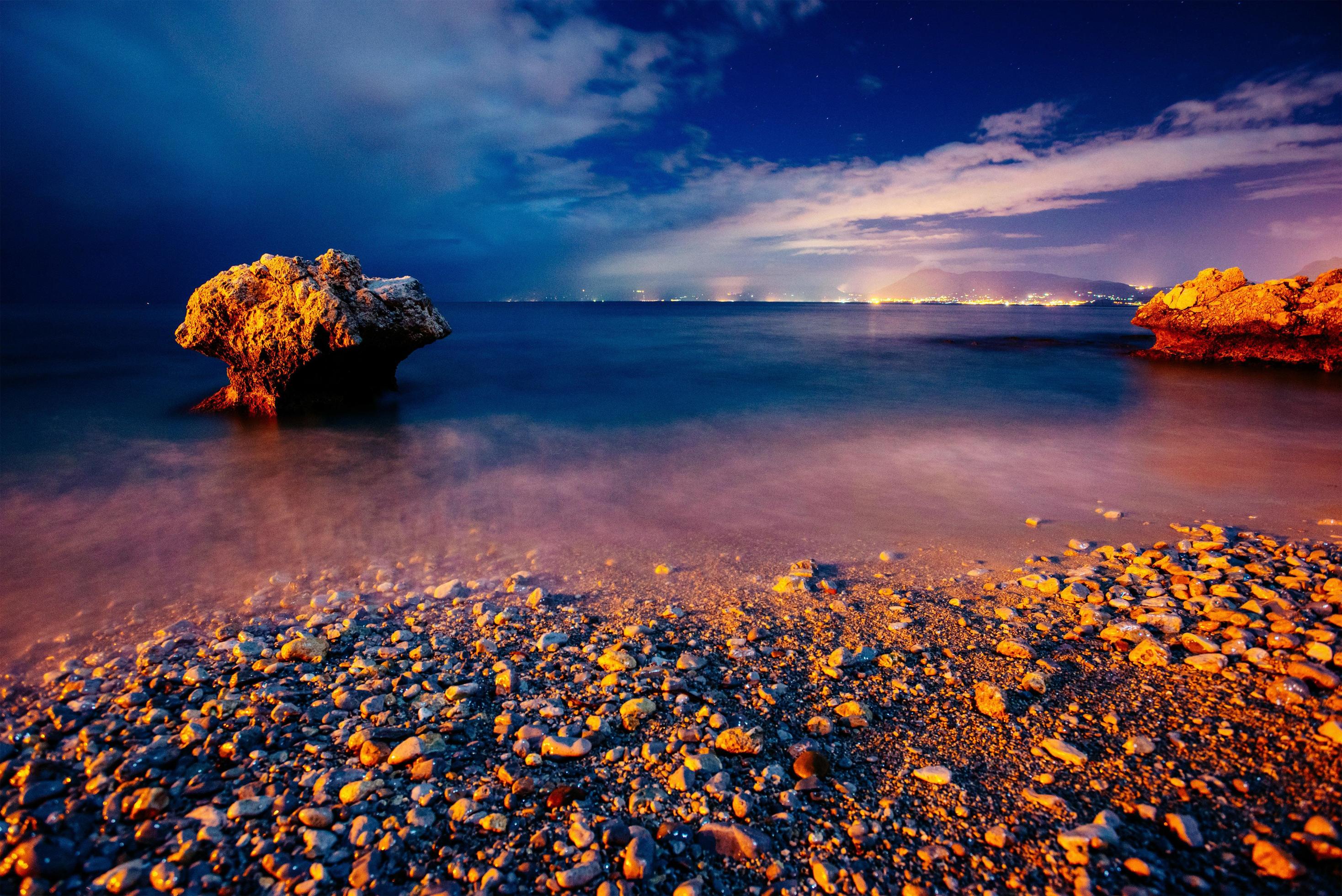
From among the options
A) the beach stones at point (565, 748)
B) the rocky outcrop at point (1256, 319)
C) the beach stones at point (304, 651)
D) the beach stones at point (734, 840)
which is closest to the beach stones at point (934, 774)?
Answer: the beach stones at point (734, 840)

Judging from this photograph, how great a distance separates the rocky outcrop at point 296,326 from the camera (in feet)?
41.7

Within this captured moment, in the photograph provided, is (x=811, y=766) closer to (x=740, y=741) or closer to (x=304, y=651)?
(x=740, y=741)

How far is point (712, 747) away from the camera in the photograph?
313cm

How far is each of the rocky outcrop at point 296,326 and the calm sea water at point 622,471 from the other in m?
1.20

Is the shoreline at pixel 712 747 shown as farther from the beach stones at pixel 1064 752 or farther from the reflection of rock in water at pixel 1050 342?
the reflection of rock in water at pixel 1050 342

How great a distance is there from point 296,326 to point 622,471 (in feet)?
28.6

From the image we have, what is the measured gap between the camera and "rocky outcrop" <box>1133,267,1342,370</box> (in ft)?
68.0

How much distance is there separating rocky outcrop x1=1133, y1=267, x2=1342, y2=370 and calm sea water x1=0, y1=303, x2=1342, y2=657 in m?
1.65

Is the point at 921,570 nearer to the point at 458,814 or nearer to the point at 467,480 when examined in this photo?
the point at 458,814

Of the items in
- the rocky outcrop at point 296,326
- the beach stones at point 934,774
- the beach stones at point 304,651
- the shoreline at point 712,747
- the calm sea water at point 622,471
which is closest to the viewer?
the shoreline at point 712,747

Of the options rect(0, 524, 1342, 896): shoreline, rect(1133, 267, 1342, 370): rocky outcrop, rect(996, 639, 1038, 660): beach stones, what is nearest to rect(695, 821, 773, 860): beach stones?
rect(0, 524, 1342, 896): shoreline

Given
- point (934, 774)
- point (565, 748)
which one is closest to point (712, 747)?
point (565, 748)

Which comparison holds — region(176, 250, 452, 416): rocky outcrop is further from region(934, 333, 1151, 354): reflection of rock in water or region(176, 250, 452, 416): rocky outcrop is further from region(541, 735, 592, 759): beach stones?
region(934, 333, 1151, 354): reflection of rock in water

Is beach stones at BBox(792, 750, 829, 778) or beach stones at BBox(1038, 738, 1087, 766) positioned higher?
beach stones at BBox(1038, 738, 1087, 766)
